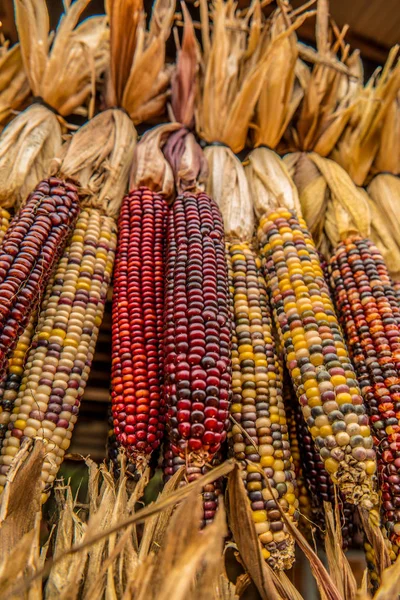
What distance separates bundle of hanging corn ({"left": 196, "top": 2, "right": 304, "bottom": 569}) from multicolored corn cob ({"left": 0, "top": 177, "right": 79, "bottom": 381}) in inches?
26.4

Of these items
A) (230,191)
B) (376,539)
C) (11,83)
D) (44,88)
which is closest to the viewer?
(376,539)

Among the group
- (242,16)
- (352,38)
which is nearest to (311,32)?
(352,38)

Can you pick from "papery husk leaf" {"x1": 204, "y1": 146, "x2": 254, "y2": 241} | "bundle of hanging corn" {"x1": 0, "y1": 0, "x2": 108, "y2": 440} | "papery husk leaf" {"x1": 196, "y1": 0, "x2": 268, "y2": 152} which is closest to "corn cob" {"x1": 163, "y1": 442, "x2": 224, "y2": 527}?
"papery husk leaf" {"x1": 204, "y1": 146, "x2": 254, "y2": 241}

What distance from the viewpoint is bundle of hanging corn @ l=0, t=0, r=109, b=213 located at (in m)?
1.88

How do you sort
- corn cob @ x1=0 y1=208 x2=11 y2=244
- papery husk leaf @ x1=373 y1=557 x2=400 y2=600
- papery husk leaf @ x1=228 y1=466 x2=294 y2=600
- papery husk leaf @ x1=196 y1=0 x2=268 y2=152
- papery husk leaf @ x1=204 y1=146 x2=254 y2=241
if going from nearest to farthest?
1. papery husk leaf @ x1=373 y1=557 x2=400 y2=600
2. papery husk leaf @ x1=228 y1=466 x2=294 y2=600
3. corn cob @ x1=0 y1=208 x2=11 y2=244
4. papery husk leaf @ x1=204 y1=146 x2=254 y2=241
5. papery husk leaf @ x1=196 y1=0 x2=268 y2=152

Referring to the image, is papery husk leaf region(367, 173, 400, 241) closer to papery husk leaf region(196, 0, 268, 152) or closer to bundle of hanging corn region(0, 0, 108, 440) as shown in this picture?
papery husk leaf region(196, 0, 268, 152)

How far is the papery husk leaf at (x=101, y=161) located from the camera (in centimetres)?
187

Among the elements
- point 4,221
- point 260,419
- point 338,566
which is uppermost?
point 4,221

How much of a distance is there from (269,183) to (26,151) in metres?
1.10

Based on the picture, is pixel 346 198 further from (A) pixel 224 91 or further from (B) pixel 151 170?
(B) pixel 151 170

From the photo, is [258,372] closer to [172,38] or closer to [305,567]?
[305,567]

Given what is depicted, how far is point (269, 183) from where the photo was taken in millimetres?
2070

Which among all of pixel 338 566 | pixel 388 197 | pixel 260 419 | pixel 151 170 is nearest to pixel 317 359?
pixel 260 419

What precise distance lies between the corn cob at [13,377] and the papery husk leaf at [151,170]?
30.7 inches
